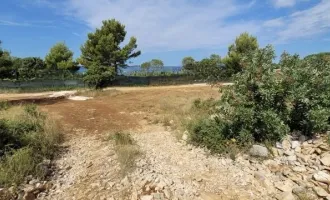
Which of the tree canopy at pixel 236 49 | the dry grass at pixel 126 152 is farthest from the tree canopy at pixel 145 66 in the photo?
the dry grass at pixel 126 152

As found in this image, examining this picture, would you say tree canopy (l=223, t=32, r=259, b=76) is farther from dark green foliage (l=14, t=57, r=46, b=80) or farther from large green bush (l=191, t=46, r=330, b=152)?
large green bush (l=191, t=46, r=330, b=152)

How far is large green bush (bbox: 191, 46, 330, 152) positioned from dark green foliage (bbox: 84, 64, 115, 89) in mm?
15990

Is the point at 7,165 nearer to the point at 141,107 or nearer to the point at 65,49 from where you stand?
the point at 141,107

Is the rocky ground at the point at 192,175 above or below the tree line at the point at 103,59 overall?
below

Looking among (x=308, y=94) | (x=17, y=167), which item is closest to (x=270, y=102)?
(x=308, y=94)

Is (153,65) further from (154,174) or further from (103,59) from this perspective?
(154,174)

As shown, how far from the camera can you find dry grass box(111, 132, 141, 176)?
4397 mm

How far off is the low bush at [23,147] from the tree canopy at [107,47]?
50.8ft

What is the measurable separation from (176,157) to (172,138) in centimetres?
111

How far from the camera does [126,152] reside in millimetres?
4820

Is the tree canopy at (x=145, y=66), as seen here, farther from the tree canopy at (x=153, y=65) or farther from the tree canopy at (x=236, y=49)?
the tree canopy at (x=236, y=49)

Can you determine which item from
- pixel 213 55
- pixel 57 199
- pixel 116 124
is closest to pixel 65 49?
pixel 213 55

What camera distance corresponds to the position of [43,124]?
6.21 metres

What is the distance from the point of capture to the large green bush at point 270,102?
16.2 ft
